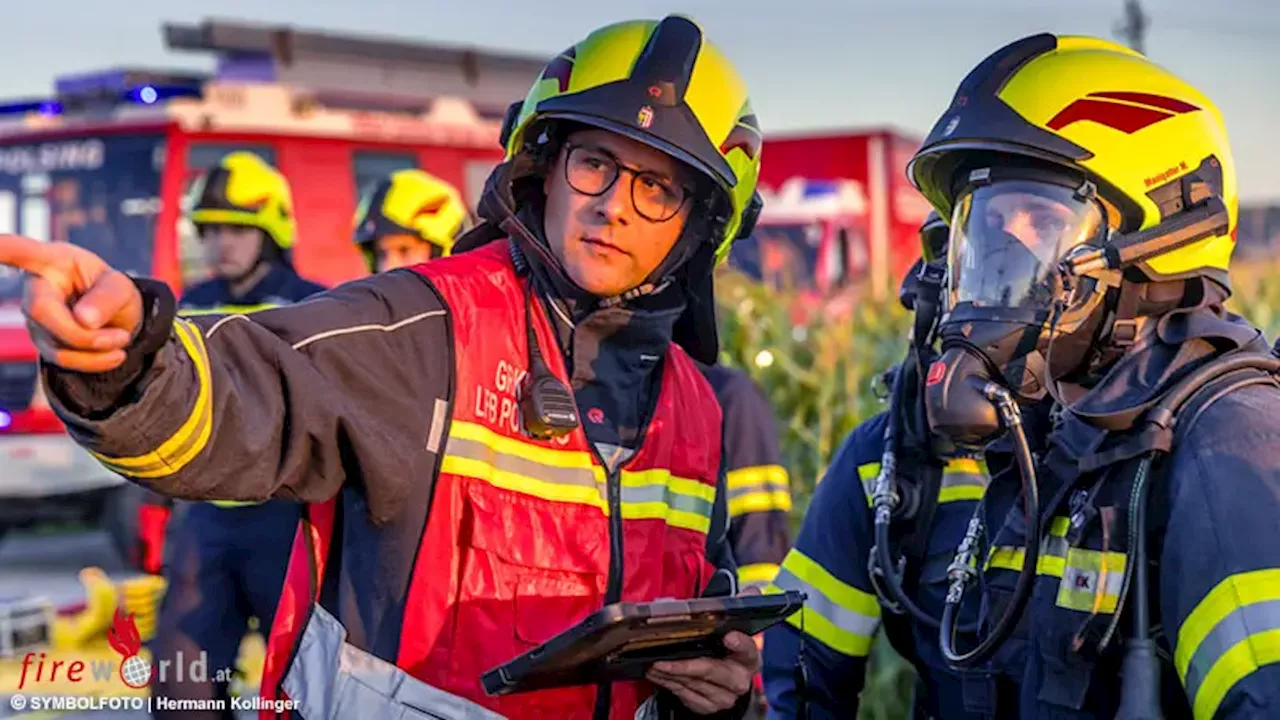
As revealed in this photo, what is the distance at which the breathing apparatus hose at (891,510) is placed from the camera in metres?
2.98

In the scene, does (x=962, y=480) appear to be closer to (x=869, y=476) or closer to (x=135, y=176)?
(x=869, y=476)

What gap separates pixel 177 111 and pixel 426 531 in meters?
8.99

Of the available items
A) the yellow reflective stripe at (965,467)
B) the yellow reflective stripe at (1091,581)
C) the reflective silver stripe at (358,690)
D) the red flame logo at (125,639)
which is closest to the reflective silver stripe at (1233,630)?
the yellow reflective stripe at (1091,581)

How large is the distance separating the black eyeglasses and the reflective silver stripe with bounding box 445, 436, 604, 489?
1.73ft

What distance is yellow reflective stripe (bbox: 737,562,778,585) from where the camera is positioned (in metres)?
4.11

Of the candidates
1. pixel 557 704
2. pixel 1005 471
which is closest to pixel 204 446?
pixel 557 704

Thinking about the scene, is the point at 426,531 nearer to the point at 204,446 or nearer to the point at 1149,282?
the point at 204,446

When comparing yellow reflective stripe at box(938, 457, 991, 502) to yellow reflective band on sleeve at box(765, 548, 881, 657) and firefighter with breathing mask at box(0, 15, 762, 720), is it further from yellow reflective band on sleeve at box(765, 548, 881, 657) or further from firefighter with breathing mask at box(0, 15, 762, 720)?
firefighter with breathing mask at box(0, 15, 762, 720)

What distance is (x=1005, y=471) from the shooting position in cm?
293

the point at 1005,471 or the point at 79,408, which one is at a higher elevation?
the point at 79,408

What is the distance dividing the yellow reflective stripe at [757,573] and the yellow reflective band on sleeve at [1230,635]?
181cm

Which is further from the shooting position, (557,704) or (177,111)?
(177,111)

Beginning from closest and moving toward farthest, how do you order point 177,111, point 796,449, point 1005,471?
point 1005,471 → point 796,449 → point 177,111

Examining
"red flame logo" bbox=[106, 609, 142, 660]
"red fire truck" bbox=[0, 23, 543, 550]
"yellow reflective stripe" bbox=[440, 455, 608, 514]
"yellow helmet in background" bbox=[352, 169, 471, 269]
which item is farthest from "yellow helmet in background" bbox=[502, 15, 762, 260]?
"red fire truck" bbox=[0, 23, 543, 550]
